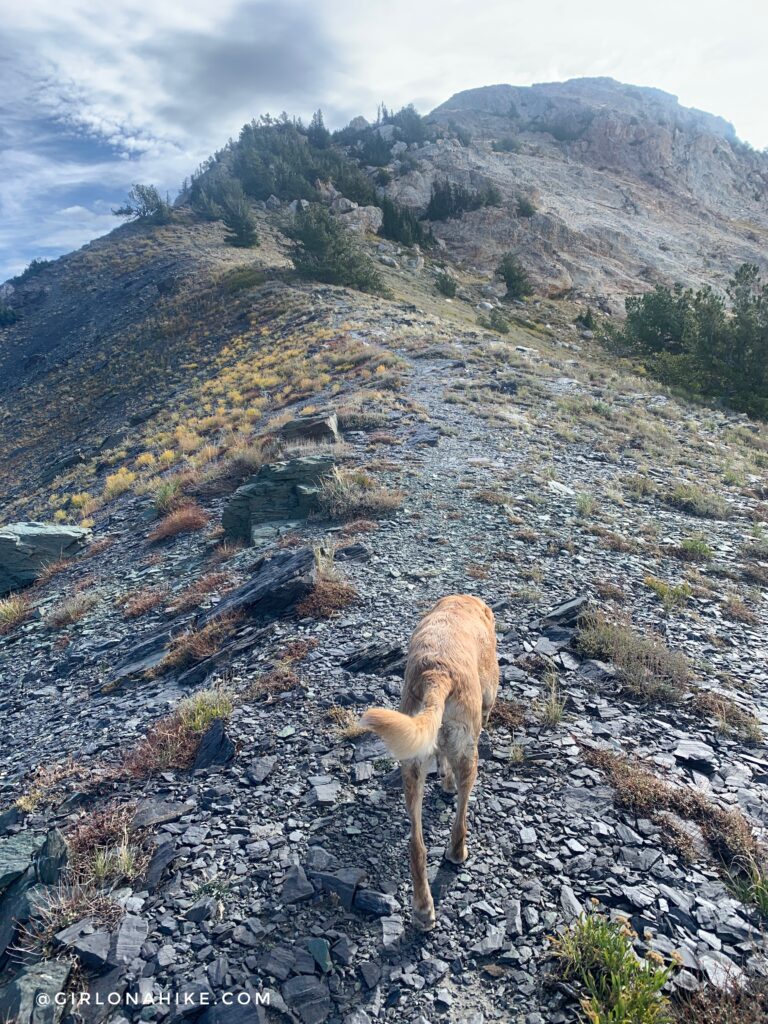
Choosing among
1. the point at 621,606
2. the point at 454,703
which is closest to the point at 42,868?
the point at 454,703

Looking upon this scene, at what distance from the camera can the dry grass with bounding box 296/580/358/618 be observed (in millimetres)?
6910

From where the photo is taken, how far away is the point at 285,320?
1156 inches

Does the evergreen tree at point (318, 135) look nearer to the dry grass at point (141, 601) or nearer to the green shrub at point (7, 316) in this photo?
the green shrub at point (7, 316)

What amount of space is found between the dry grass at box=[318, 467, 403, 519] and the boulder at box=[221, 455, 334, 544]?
28cm

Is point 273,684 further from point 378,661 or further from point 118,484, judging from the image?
point 118,484

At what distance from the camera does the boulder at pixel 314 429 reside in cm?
1345

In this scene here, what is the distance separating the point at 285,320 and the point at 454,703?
28777 millimetres

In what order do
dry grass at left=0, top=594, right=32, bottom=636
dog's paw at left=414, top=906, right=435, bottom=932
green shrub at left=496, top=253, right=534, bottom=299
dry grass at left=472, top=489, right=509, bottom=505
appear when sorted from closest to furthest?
dog's paw at left=414, top=906, right=435, bottom=932
dry grass at left=0, top=594, right=32, bottom=636
dry grass at left=472, top=489, right=509, bottom=505
green shrub at left=496, top=253, right=534, bottom=299

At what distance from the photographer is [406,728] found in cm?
289

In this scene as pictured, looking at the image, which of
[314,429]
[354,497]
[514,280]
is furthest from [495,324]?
[354,497]

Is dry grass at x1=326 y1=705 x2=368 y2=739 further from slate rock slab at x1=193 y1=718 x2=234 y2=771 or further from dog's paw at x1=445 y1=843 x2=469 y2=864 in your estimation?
dog's paw at x1=445 y1=843 x2=469 y2=864

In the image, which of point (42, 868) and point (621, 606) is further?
point (621, 606)

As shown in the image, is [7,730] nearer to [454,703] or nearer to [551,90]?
[454,703]

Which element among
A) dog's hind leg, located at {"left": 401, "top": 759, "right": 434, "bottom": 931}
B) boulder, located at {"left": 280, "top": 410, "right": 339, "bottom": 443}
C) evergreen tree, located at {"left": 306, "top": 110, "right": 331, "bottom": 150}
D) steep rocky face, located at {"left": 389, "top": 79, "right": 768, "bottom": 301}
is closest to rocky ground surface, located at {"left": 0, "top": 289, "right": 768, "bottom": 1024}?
dog's hind leg, located at {"left": 401, "top": 759, "right": 434, "bottom": 931}
